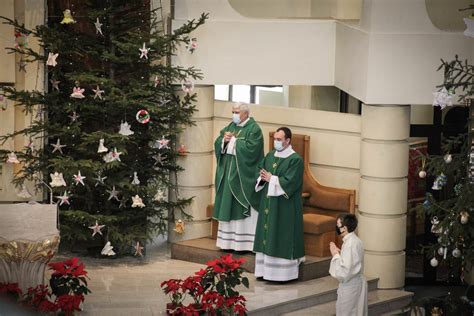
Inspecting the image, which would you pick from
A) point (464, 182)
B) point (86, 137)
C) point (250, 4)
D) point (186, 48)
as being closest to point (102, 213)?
point (86, 137)

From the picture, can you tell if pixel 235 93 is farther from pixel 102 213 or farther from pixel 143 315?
pixel 143 315

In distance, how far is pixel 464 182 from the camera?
873 cm

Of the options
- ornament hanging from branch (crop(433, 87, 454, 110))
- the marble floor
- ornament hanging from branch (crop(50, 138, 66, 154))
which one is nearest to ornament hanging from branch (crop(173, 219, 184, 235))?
the marble floor

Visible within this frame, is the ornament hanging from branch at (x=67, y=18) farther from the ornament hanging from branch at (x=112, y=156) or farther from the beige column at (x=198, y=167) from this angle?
the beige column at (x=198, y=167)

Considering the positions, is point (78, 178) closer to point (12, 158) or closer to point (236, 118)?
point (12, 158)

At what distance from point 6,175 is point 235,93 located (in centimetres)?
299

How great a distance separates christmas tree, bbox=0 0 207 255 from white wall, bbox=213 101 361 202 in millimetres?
1113

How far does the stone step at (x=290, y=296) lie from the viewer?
29.3 feet

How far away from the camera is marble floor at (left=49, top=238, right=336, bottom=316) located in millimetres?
8789

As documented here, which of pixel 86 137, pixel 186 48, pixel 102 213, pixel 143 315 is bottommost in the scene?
pixel 143 315

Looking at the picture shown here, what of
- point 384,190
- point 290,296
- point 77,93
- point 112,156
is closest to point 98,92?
point 77,93

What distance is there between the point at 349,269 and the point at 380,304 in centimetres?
155

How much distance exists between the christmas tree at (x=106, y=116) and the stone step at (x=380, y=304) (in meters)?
2.04

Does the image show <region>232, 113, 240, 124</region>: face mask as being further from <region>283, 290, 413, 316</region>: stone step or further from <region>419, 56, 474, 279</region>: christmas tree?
<region>419, 56, 474, 279</region>: christmas tree
